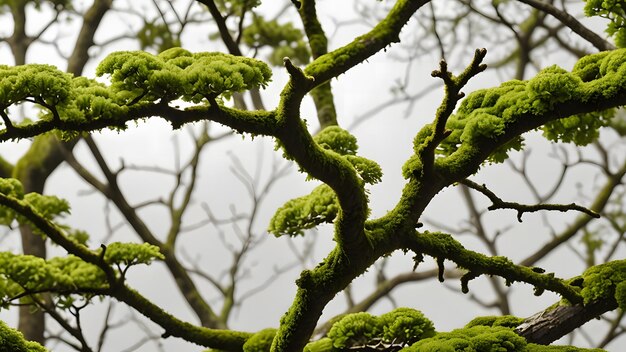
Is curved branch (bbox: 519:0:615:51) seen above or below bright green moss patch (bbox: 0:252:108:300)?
above

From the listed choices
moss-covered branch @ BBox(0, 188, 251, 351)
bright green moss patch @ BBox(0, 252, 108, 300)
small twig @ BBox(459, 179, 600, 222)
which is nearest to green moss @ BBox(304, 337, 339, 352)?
moss-covered branch @ BBox(0, 188, 251, 351)

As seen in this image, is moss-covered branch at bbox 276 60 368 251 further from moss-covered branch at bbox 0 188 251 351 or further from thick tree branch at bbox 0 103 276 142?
moss-covered branch at bbox 0 188 251 351

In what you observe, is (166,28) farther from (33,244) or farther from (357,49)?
(357,49)

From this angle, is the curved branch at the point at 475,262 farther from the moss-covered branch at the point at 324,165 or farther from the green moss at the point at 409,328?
the moss-covered branch at the point at 324,165

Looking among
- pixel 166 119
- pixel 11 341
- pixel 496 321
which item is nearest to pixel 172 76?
pixel 166 119

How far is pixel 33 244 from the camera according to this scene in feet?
21.6

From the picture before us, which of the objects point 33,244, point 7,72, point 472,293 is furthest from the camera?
point 472,293

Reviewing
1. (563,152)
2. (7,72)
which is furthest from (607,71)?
(563,152)

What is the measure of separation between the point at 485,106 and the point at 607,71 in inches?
20.6

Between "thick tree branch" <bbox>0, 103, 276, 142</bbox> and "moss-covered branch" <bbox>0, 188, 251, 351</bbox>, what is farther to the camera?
"moss-covered branch" <bbox>0, 188, 251, 351</bbox>

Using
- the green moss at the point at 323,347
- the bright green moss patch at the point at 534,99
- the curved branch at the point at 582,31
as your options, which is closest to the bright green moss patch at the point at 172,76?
the bright green moss patch at the point at 534,99

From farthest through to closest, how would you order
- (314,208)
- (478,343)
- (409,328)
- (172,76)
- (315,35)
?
(315,35), (314,208), (409,328), (478,343), (172,76)

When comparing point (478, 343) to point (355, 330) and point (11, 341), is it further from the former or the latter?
point (11, 341)

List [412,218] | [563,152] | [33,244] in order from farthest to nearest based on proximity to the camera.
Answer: [563,152]
[33,244]
[412,218]
